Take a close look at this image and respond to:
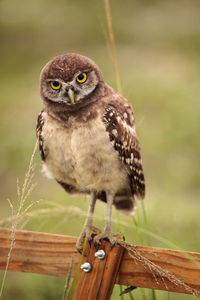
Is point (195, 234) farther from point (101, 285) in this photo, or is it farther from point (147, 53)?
point (147, 53)

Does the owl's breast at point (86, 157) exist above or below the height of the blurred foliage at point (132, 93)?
above

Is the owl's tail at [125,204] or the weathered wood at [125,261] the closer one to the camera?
Result: the weathered wood at [125,261]

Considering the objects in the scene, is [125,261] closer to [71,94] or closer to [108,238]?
[108,238]

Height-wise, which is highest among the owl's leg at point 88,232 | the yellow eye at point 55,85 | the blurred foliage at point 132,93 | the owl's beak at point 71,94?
the yellow eye at point 55,85

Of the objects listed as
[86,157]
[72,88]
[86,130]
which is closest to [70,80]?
[72,88]

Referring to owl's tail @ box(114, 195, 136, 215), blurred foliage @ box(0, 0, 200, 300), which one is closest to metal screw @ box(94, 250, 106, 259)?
blurred foliage @ box(0, 0, 200, 300)

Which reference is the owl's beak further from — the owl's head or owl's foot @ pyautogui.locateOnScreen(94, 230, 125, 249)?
owl's foot @ pyautogui.locateOnScreen(94, 230, 125, 249)

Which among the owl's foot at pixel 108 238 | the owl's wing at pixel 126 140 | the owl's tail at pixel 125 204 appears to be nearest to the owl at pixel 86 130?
the owl's wing at pixel 126 140

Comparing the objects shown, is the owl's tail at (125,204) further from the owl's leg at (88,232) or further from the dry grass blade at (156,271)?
the dry grass blade at (156,271)
